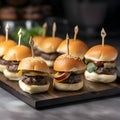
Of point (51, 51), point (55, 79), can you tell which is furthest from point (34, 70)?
point (51, 51)

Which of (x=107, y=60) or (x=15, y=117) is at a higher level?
(x=107, y=60)

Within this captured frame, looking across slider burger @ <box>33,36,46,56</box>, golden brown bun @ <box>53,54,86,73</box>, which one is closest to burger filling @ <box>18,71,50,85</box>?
golden brown bun @ <box>53,54,86,73</box>

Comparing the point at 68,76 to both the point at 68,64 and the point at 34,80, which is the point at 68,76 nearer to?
the point at 68,64

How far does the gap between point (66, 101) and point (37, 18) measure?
2394 millimetres

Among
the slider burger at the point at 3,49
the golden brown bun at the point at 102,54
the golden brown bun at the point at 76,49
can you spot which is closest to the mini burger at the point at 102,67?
the golden brown bun at the point at 102,54

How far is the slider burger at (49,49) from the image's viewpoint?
244 cm

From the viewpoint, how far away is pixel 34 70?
1.78 metres

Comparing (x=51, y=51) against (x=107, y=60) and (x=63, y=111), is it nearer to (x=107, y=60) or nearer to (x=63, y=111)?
(x=107, y=60)

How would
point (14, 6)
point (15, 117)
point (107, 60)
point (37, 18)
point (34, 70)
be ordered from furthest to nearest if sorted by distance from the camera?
point (14, 6) → point (37, 18) → point (107, 60) → point (34, 70) → point (15, 117)

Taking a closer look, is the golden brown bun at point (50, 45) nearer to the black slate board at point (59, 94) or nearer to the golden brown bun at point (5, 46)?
the golden brown bun at point (5, 46)

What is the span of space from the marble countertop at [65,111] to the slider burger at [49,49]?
672 millimetres

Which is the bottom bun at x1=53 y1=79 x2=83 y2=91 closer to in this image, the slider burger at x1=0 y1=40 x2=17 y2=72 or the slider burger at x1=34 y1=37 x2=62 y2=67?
the slider burger at x1=0 y1=40 x2=17 y2=72

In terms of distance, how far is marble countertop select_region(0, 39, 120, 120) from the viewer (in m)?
1.56

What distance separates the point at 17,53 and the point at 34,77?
0.32m
